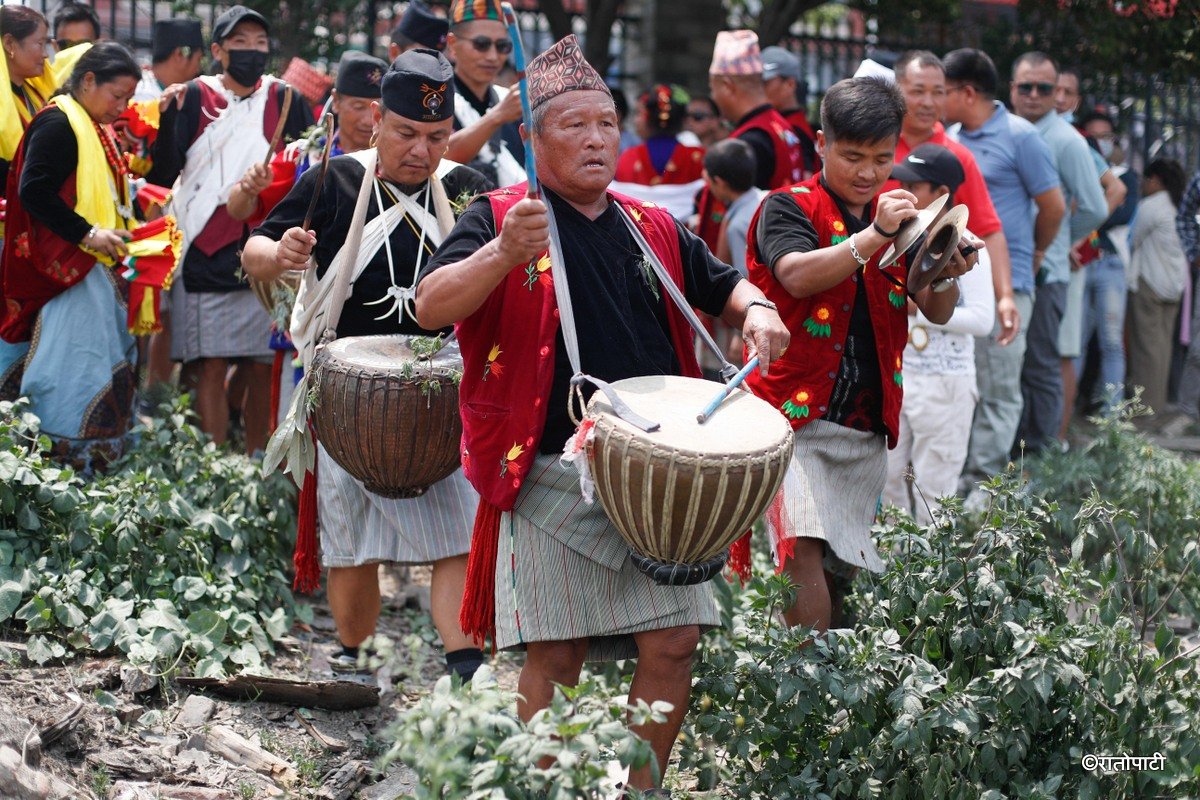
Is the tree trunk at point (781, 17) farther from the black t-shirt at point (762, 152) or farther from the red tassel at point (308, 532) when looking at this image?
the red tassel at point (308, 532)

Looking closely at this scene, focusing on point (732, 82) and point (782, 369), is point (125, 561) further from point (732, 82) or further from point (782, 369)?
point (732, 82)

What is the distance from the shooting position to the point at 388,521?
15.5 feet

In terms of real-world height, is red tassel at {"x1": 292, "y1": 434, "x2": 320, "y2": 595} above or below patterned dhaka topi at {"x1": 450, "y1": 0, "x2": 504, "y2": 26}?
below

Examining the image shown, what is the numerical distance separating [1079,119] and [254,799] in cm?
932

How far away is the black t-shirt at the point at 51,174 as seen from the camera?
541cm

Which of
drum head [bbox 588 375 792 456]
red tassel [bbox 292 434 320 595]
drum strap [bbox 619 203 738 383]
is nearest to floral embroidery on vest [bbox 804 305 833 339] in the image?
drum strap [bbox 619 203 738 383]

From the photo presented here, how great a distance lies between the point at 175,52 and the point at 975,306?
4.32m

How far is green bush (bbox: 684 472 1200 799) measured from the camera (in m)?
3.57

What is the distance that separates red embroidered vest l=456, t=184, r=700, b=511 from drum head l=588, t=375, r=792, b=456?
0.25m

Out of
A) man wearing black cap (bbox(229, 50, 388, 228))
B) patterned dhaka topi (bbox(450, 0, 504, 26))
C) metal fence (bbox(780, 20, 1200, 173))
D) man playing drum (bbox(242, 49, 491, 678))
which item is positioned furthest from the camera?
metal fence (bbox(780, 20, 1200, 173))

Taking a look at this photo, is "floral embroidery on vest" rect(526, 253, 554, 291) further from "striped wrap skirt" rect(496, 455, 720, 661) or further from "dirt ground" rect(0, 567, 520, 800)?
"dirt ground" rect(0, 567, 520, 800)

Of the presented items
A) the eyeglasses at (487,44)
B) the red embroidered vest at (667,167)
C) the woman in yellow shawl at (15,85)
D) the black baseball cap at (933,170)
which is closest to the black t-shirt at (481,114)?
the eyeglasses at (487,44)

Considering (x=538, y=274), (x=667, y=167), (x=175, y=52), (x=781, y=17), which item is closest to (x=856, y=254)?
(x=538, y=274)

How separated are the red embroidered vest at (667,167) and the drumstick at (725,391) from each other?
5838 mm
